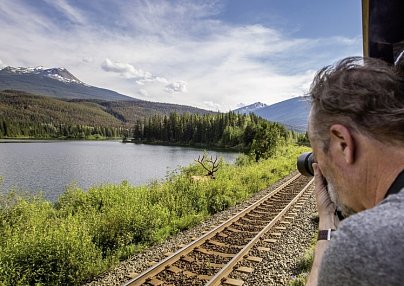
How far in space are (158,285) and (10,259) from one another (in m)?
2.77

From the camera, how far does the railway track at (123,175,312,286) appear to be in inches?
204

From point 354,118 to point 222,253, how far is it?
5929mm

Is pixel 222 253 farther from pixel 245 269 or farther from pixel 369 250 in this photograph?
pixel 369 250

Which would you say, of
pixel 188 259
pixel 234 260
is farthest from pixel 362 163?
pixel 188 259

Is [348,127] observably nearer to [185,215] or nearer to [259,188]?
[185,215]

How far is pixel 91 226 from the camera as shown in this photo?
7.56 m

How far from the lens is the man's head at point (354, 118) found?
730mm

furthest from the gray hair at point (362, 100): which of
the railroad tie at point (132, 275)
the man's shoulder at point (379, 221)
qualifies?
the railroad tie at point (132, 275)

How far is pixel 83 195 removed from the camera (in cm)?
1173

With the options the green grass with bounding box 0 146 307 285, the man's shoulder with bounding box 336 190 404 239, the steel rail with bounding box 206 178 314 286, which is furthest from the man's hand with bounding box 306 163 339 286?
the green grass with bounding box 0 146 307 285

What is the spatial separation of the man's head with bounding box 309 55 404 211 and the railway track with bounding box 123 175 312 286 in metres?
4.49

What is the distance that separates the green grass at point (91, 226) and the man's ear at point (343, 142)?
5657 mm

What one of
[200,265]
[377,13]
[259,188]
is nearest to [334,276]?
[377,13]

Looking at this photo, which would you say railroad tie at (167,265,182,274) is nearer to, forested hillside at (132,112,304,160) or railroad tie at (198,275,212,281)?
railroad tie at (198,275,212,281)
